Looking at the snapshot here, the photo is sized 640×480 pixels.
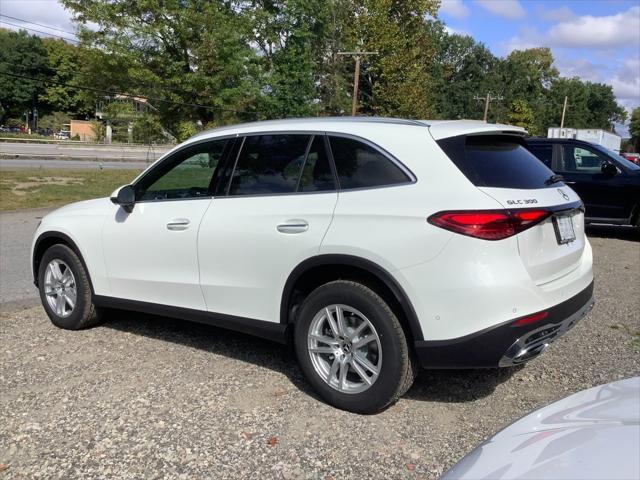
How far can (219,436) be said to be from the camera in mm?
3305

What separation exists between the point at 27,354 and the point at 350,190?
2.96m

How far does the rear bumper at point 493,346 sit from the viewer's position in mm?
3111

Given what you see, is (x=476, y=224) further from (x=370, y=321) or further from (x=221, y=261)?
(x=221, y=261)

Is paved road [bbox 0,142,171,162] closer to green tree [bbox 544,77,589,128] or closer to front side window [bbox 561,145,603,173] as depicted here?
front side window [bbox 561,145,603,173]

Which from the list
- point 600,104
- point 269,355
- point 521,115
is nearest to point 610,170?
point 269,355

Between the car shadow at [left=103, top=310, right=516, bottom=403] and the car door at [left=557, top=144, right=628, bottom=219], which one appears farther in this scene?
the car door at [left=557, top=144, right=628, bottom=219]

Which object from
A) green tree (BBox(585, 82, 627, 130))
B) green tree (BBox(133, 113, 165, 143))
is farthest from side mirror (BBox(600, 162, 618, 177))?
green tree (BBox(585, 82, 627, 130))

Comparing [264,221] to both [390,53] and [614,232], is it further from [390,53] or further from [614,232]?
[390,53]

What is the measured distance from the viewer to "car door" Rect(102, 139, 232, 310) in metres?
4.27

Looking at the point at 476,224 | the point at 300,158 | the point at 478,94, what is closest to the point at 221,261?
the point at 300,158

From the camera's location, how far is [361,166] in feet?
11.8

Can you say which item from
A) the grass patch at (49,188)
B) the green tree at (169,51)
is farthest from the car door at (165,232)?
the green tree at (169,51)

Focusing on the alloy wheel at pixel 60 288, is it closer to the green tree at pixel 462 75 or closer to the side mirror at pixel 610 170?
the side mirror at pixel 610 170

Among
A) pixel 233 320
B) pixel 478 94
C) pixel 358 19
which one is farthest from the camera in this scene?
pixel 478 94
